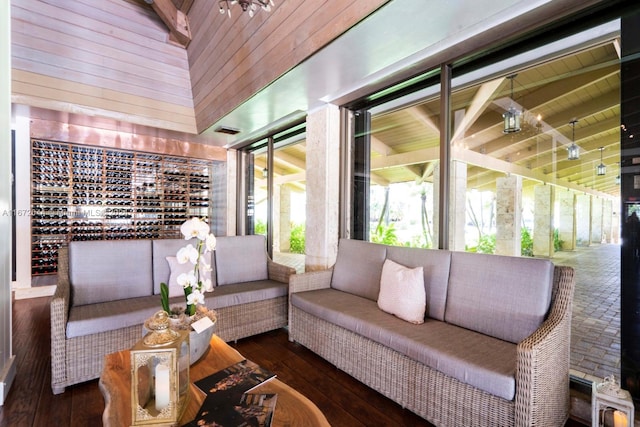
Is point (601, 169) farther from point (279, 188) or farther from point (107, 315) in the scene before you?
point (279, 188)

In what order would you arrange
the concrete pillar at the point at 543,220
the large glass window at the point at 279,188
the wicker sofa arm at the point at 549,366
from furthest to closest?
the large glass window at the point at 279,188 → the concrete pillar at the point at 543,220 → the wicker sofa arm at the point at 549,366

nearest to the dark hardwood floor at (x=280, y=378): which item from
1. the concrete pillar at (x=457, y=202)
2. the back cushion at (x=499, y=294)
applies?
the back cushion at (x=499, y=294)

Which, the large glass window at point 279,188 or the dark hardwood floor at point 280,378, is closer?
the dark hardwood floor at point 280,378

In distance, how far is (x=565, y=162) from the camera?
2.19 meters

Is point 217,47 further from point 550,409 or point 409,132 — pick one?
point 550,409

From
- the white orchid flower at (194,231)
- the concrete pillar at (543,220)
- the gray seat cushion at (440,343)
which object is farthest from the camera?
the concrete pillar at (543,220)

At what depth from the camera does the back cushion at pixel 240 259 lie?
3.21 metres

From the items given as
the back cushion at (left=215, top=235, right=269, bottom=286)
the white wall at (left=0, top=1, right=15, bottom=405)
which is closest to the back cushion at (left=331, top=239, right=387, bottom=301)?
the back cushion at (left=215, top=235, right=269, bottom=286)

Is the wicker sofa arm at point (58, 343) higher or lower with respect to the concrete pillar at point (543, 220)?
lower

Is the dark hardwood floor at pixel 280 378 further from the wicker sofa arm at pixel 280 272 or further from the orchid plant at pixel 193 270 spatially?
the orchid plant at pixel 193 270

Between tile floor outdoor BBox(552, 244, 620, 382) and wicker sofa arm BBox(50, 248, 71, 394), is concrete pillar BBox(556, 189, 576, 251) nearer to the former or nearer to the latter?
tile floor outdoor BBox(552, 244, 620, 382)

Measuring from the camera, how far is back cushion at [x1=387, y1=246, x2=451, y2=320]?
2.20m

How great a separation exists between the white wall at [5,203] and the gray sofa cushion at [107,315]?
1.25 feet

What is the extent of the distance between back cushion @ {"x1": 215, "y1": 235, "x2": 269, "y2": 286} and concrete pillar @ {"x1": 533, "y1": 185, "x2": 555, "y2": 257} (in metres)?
2.60
